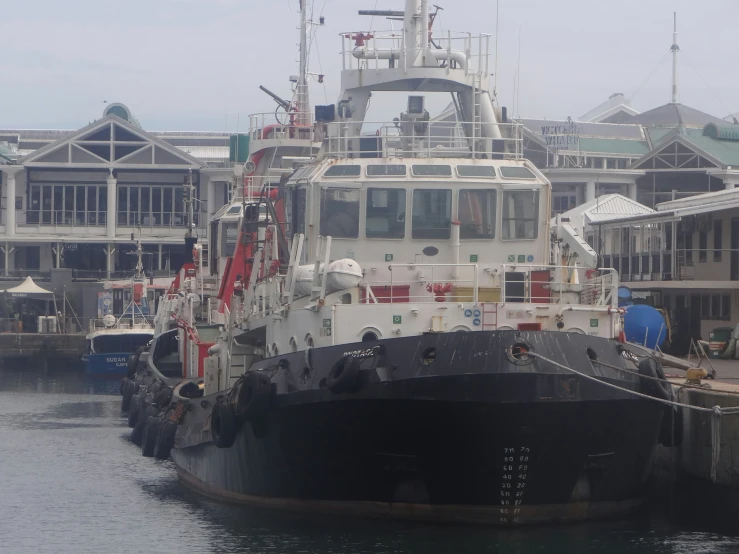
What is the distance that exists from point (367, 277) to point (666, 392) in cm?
473

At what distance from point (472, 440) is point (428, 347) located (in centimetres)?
136

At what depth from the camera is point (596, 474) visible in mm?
16125

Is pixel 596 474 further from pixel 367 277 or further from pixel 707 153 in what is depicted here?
pixel 707 153

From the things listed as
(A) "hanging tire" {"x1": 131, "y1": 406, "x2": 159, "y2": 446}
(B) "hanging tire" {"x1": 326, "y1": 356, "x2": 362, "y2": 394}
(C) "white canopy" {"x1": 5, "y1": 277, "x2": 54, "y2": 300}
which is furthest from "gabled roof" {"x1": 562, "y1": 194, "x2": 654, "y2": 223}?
(C) "white canopy" {"x1": 5, "y1": 277, "x2": 54, "y2": 300}

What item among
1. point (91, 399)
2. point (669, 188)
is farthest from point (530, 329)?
point (669, 188)

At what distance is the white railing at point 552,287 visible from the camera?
16.9 meters

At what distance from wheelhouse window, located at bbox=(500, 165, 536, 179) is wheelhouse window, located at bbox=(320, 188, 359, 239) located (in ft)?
7.68

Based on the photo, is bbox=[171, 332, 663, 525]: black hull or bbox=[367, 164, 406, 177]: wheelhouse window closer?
bbox=[171, 332, 663, 525]: black hull

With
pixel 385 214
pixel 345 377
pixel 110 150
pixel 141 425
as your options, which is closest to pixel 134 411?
pixel 141 425

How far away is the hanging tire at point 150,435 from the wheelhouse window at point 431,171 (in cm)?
1122

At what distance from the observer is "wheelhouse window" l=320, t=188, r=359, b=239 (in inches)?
707

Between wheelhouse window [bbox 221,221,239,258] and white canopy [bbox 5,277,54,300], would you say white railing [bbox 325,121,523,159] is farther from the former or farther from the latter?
white canopy [bbox 5,277,54,300]

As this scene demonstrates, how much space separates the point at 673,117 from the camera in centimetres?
7262

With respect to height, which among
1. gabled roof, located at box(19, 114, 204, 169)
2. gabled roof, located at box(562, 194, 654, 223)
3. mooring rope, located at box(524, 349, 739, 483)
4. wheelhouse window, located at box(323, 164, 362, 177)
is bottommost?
mooring rope, located at box(524, 349, 739, 483)
